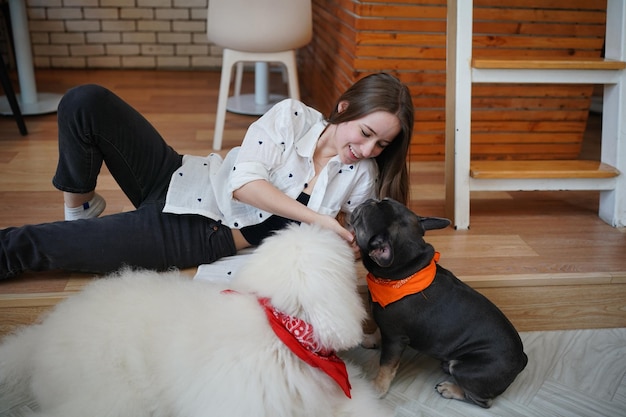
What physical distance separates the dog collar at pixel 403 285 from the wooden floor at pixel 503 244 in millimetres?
361

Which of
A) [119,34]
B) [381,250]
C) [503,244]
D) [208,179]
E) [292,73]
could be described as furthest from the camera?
[119,34]

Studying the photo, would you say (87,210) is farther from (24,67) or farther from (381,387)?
(24,67)

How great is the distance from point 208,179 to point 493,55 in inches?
57.8

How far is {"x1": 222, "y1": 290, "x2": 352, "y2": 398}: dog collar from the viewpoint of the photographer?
1.22m

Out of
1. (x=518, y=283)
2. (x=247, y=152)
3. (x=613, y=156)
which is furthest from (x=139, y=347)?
(x=613, y=156)

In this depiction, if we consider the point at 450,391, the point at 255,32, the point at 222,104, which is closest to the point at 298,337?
the point at 450,391

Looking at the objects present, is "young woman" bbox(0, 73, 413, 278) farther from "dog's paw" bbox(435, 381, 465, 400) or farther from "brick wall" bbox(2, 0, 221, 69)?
"brick wall" bbox(2, 0, 221, 69)

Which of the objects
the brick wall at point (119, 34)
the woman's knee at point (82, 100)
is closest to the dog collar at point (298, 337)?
the woman's knee at point (82, 100)

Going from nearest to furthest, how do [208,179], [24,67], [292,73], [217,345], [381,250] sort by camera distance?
[217,345]
[381,250]
[208,179]
[292,73]
[24,67]

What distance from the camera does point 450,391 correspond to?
1.55 m

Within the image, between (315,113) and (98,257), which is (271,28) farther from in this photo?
(98,257)

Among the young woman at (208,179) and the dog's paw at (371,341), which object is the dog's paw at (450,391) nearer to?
the dog's paw at (371,341)

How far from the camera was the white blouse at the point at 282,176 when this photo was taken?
5.43ft

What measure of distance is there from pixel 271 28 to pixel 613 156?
5.13ft
